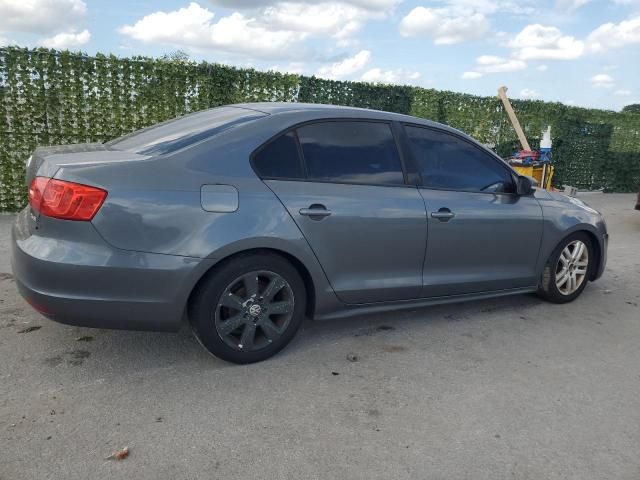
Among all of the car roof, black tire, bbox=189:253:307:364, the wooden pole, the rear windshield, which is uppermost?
the wooden pole

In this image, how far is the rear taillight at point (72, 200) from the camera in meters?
2.84

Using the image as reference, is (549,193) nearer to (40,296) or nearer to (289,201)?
(289,201)

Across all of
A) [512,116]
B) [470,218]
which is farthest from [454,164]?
[512,116]

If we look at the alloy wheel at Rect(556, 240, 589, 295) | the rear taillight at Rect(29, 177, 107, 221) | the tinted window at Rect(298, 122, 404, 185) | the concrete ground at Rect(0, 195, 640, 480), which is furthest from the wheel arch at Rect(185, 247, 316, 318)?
the alloy wheel at Rect(556, 240, 589, 295)

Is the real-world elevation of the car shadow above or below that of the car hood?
below

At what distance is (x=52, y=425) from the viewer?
8.77 feet

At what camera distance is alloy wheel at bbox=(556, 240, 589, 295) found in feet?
15.8

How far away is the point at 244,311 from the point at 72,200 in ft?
3.71

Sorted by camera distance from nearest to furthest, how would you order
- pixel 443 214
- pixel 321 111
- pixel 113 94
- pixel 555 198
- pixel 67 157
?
pixel 67 157 < pixel 321 111 < pixel 443 214 < pixel 555 198 < pixel 113 94

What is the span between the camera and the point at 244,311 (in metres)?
3.28

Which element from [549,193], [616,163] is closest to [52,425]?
[549,193]

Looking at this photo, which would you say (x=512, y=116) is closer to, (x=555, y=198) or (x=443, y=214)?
(x=555, y=198)

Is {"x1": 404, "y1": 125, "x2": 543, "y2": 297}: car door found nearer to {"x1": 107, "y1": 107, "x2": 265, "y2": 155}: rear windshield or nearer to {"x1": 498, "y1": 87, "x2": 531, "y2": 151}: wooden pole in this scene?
{"x1": 107, "y1": 107, "x2": 265, "y2": 155}: rear windshield

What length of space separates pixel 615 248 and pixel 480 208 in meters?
4.50
